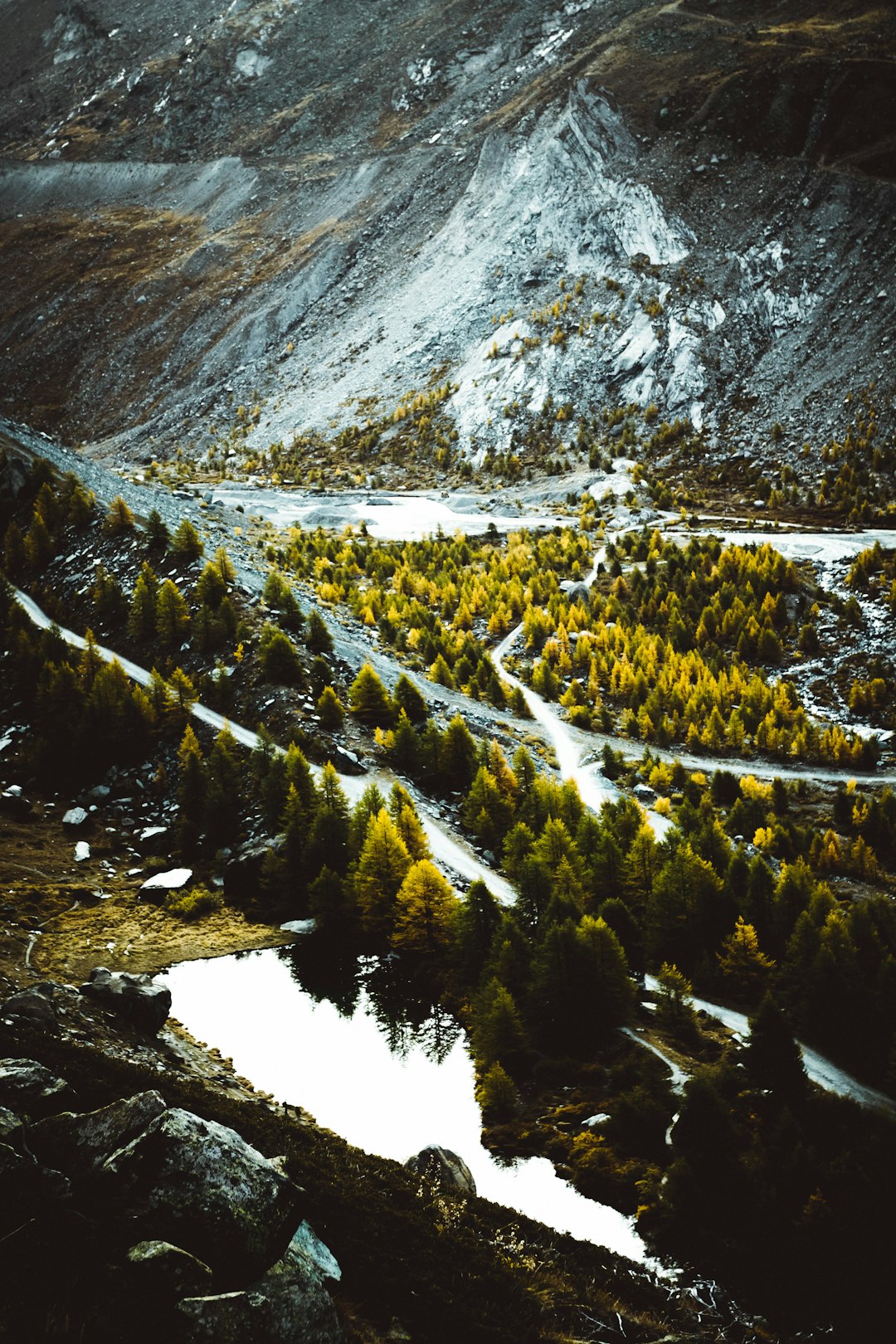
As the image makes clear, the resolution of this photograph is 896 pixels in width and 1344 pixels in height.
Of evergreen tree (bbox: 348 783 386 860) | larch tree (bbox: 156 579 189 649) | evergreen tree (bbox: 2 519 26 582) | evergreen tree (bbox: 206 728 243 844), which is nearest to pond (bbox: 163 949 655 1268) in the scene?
evergreen tree (bbox: 348 783 386 860)

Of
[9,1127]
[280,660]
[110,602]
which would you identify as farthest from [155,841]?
[9,1127]

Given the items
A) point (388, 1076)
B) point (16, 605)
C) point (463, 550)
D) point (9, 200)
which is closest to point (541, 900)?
point (388, 1076)

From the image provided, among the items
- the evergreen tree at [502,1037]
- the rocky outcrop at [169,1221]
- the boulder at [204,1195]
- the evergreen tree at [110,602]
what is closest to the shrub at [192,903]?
the evergreen tree at [502,1037]

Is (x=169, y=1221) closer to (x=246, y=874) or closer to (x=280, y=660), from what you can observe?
(x=246, y=874)

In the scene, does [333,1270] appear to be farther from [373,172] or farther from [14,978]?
[373,172]

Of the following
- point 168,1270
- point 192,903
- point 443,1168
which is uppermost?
point 168,1270

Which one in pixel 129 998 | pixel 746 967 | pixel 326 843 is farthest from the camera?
pixel 326 843

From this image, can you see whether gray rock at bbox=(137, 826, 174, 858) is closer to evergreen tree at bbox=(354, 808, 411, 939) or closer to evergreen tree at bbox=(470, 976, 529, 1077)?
evergreen tree at bbox=(354, 808, 411, 939)
